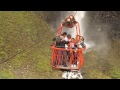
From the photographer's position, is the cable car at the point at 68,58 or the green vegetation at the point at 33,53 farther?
the green vegetation at the point at 33,53

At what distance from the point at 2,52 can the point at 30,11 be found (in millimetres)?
5999

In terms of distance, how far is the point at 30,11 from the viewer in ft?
88.4

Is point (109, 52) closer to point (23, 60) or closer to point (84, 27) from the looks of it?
point (84, 27)

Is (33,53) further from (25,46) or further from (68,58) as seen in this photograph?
(68,58)

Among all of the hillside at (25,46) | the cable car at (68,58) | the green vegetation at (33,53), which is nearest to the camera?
the cable car at (68,58)

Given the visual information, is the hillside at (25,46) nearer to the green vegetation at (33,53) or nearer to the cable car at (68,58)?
the green vegetation at (33,53)

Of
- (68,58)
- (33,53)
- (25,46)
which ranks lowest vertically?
(68,58)

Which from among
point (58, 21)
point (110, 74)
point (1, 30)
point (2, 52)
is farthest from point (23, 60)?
point (58, 21)

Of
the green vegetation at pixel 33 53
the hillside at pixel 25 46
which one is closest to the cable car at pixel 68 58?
the hillside at pixel 25 46

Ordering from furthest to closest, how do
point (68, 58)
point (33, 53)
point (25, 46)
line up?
point (25, 46)
point (33, 53)
point (68, 58)

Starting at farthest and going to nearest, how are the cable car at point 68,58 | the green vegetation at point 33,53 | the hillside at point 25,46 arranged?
the green vegetation at point 33,53 → the hillside at point 25,46 → the cable car at point 68,58

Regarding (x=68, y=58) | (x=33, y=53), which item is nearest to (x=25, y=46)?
(x=33, y=53)

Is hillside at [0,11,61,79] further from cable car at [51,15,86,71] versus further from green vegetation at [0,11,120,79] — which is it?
cable car at [51,15,86,71]

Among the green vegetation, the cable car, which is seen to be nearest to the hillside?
the green vegetation
